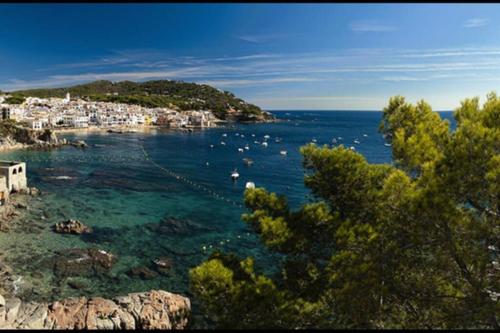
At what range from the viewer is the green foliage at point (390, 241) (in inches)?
297

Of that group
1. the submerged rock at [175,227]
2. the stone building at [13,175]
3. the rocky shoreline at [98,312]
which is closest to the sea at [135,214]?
the submerged rock at [175,227]

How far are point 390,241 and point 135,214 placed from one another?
25.1 meters

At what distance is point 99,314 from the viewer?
13.5 m

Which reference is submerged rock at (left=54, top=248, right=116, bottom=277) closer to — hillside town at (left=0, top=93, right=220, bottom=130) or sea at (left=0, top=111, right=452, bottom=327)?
sea at (left=0, top=111, right=452, bottom=327)

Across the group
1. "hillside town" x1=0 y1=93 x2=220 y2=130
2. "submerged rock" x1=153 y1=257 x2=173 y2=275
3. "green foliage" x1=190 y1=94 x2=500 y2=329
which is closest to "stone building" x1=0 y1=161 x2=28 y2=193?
"submerged rock" x1=153 y1=257 x2=173 y2=275

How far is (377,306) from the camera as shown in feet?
27.1

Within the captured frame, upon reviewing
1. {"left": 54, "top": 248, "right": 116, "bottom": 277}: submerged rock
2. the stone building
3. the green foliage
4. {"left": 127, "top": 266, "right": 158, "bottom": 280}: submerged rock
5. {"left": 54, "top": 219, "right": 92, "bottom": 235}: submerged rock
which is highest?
the green foliage

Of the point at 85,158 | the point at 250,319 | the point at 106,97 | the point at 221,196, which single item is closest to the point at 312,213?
the point at 250,319

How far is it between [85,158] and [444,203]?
2301 inches

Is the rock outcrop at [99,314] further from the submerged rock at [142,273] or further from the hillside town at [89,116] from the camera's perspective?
the hillside town at [89,116]

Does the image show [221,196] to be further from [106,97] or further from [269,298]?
[106,97]

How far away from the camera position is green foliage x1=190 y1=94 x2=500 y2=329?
755cm

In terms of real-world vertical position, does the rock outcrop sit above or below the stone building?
below

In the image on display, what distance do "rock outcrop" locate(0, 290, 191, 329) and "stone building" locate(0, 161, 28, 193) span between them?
21.9 m
